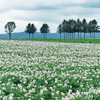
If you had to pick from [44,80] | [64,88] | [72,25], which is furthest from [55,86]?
[72,25]

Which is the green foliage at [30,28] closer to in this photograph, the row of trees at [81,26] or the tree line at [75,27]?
the tree line at [75,27]

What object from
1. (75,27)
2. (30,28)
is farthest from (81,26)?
(30,28)

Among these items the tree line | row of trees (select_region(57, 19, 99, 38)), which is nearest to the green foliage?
the tree line

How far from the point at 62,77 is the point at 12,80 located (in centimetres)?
249

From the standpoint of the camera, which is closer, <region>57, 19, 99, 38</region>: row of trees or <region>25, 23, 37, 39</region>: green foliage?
<region>57, 19, 99, 38</region>: row of trees

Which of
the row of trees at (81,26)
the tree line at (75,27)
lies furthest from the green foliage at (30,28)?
the row of trees at (81,26)

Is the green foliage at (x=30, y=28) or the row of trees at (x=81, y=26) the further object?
the green foliage at (x=30, y=28)

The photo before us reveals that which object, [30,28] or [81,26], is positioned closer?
[81,26]

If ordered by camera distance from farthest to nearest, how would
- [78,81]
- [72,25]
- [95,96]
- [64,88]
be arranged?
[72,25]
[78,81]
[64,88]
[95,96]

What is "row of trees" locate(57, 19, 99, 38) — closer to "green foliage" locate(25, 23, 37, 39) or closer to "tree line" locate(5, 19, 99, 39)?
"tree line" locate(5, 19, 99, 39)

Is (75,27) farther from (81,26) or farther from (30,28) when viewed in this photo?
(30,28)

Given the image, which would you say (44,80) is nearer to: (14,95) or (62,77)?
(62,77)

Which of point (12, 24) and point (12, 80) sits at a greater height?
point (12, 24)

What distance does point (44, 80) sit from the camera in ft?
31.2
